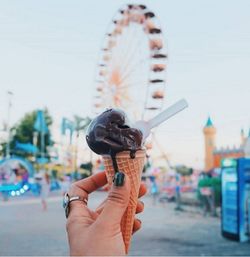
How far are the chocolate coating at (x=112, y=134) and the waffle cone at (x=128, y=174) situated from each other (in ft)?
0.07

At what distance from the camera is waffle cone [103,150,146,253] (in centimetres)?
122

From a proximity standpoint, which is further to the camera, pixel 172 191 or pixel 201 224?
pixel 172 191

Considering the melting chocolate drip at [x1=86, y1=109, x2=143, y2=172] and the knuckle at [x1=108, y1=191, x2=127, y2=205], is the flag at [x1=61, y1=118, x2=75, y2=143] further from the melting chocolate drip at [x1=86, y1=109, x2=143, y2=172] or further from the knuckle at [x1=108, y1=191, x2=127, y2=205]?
the knuckle at [x1=108, y1=191, x2=127, y2=205]

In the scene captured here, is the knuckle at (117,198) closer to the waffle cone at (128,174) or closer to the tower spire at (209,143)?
the waffle cone at (128,174)

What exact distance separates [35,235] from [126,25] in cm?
842

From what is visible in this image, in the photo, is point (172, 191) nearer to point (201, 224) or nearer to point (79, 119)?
point (201, 224)

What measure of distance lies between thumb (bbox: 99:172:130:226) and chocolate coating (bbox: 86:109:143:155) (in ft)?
0.34

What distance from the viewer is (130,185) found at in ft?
3.88

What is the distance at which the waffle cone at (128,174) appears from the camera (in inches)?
48.0

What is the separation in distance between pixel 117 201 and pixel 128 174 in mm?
133

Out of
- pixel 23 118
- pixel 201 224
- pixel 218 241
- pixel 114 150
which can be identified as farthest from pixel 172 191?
pixel 23 118

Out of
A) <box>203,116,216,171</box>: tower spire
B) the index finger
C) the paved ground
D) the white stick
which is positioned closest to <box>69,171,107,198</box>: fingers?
the index finger

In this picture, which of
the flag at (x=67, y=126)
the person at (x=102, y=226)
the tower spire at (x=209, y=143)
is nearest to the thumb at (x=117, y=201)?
the person at (x=102, y=226)

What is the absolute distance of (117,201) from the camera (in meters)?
1.10
